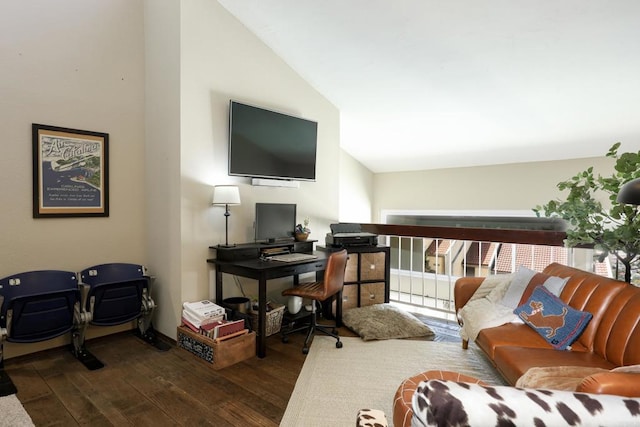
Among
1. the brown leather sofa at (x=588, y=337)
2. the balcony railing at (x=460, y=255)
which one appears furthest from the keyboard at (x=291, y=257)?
the brown leather sofa at (x=588, y=337)

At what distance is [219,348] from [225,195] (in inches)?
48.8

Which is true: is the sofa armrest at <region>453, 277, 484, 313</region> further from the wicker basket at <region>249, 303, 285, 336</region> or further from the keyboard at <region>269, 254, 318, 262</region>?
the wicker basket at <region>249, 303, 285, 336</region>

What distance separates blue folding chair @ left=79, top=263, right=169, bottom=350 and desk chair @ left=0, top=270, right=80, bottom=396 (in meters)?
0.13

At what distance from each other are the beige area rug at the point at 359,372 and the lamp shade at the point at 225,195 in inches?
56.6

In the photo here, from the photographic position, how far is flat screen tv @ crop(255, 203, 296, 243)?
3.38m

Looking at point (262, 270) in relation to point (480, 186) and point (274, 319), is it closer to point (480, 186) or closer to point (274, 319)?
point (274, 319)

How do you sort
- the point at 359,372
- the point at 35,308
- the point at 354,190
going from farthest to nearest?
1. the point at 354,190
2. the point at 359,372
3. the point at 35,308

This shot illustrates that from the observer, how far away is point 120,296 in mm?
2961

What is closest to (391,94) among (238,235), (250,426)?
(238,235)

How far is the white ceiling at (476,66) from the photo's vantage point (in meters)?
2.58

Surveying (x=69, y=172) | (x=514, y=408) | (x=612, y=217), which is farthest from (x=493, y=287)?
(x=69, y=172)

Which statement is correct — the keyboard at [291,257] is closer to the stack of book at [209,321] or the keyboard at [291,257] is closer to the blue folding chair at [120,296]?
the stack of book at [209,321]

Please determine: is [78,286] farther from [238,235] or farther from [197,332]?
[238,235]

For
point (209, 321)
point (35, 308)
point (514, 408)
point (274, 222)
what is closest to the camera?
point (514, 408)
